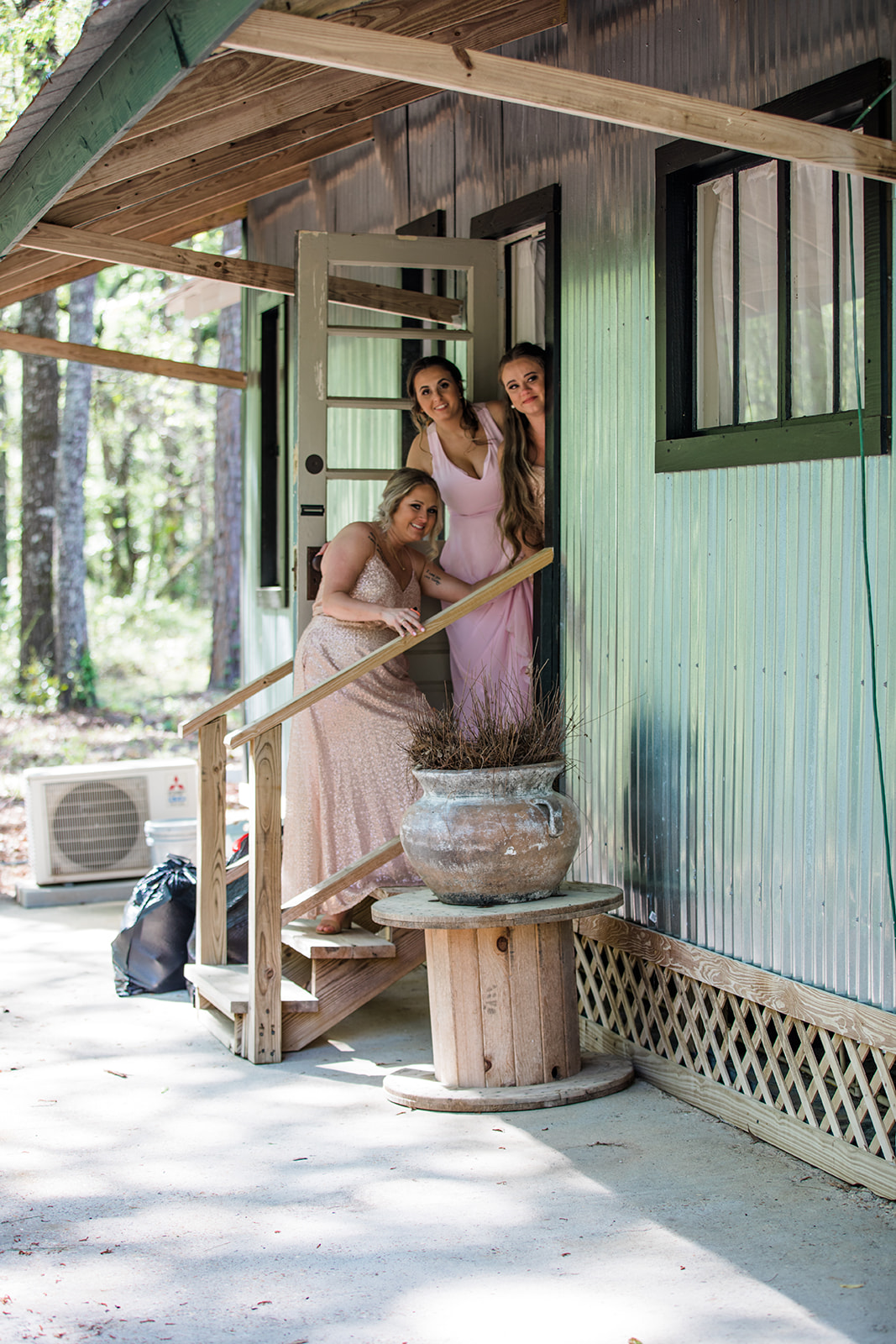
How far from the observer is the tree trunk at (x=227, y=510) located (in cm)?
1825

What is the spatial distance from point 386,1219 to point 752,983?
1282mm

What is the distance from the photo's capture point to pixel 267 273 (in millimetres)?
6996

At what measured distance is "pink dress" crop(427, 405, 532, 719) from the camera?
225 inches

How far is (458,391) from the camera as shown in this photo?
5.78 metres

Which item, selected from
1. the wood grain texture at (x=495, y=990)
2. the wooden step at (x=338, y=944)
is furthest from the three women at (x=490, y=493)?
the wood grain texture at (x=495, y=990)

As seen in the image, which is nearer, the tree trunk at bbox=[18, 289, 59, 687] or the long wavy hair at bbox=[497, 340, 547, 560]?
the long wavy hair at bbox=[497, 340, 547, 560]

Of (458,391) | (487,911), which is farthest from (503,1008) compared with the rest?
(458,391)

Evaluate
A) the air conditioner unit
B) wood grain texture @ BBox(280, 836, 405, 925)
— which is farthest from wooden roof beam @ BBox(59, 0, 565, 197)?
the air conditioner unit

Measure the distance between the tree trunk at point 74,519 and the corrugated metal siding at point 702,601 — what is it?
10575 millimetres

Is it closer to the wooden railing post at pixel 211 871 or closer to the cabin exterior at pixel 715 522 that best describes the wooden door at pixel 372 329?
the cabin exterior at pixel 715 522

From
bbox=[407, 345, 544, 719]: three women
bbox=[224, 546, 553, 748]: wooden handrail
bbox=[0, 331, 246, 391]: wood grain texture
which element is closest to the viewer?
bbox=[224, 546, 553, 748]: wooden handrail

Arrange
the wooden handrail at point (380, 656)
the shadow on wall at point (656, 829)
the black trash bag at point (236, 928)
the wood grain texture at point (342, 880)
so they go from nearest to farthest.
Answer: the shadow on wall at point (656, 829)
the wooden handrail at point (380, 656)
the wood grain texture at point (342, 880)
the black trash bag at point (236, 928)

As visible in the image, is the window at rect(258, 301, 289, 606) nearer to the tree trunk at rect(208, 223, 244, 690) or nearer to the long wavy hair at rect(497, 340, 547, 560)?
the long wavy hair at rect(497, 340, 547, 560)

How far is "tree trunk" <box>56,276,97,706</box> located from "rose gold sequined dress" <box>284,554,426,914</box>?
10.9m
